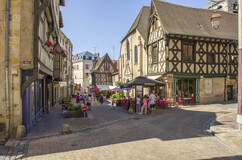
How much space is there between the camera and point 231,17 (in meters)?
21.3

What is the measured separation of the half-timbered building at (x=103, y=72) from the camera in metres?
38.1

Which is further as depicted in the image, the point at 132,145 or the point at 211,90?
the point at 211,90

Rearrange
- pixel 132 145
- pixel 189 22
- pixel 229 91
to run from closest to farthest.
A: 1. pixel 132 145
2. pixel 189 22
3. pixel 229 91

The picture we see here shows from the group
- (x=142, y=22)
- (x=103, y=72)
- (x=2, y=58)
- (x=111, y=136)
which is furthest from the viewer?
(x=103, y=72)

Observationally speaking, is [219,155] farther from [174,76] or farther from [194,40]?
[194,40]

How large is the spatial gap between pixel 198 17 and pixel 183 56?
512 cm

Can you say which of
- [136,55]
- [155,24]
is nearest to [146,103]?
[155,24]

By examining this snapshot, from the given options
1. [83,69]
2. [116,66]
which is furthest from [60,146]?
[83,69]

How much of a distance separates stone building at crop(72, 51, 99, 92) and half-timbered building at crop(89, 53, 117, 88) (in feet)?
49.6

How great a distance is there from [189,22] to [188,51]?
3.00m

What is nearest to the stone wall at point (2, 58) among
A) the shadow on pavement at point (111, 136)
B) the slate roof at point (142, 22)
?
the shadow on pavement at point (111, 136)

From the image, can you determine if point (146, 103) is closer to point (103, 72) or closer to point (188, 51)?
point (188, 51)

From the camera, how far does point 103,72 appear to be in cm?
3844

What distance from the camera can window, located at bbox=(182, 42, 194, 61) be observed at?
1705 centimetres
